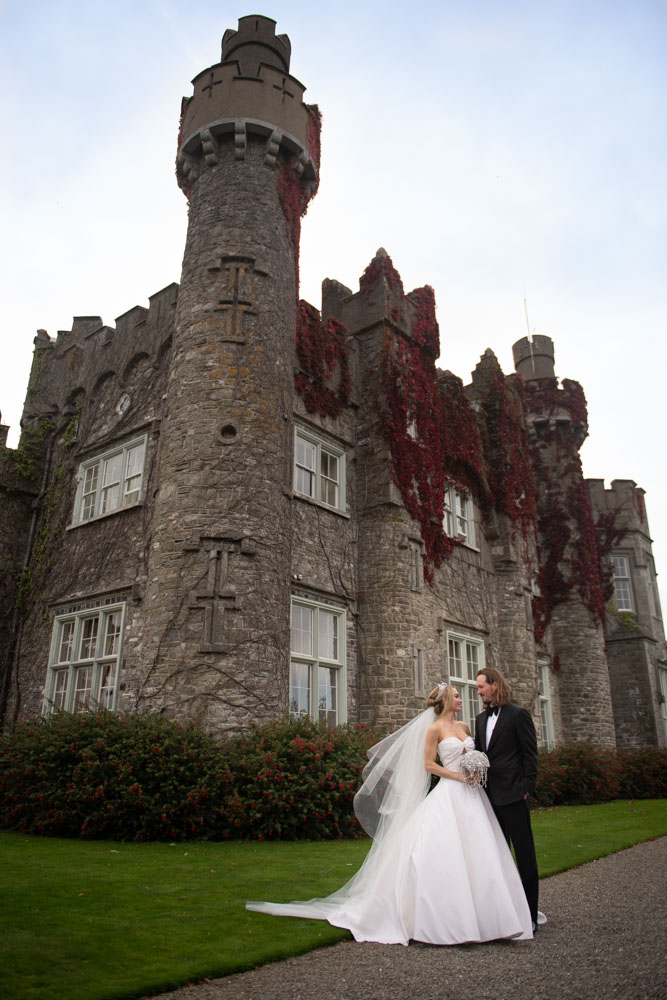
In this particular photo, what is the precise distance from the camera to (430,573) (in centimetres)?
1748

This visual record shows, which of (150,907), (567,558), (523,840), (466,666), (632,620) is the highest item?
(567,558)

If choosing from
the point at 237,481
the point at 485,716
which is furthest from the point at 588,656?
the point at 485,716

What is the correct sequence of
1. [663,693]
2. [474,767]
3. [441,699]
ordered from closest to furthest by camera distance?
[474,767], [441,699], [663,693]

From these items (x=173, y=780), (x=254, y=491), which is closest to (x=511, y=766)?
(x=173, y=780)

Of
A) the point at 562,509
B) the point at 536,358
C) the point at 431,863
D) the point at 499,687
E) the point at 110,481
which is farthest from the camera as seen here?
the point at 536,358

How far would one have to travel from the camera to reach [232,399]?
13.9 metres

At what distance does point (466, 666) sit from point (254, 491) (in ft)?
27.6

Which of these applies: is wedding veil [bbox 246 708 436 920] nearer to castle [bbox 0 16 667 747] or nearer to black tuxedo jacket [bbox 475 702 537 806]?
black tuxedo jacket [bbox 475 702 537 806]

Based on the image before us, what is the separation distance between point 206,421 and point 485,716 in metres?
8.68

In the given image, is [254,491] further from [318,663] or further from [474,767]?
[474,767]

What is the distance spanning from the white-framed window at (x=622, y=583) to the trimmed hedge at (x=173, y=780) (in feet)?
63.5

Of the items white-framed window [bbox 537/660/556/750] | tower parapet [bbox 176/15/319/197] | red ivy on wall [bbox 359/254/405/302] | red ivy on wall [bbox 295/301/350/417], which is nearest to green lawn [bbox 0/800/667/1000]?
red ivy on wall [bbox 295/301/350/417]

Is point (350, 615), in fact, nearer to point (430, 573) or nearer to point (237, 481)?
point (430, 573)

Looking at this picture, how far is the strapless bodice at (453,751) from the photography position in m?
6.45
